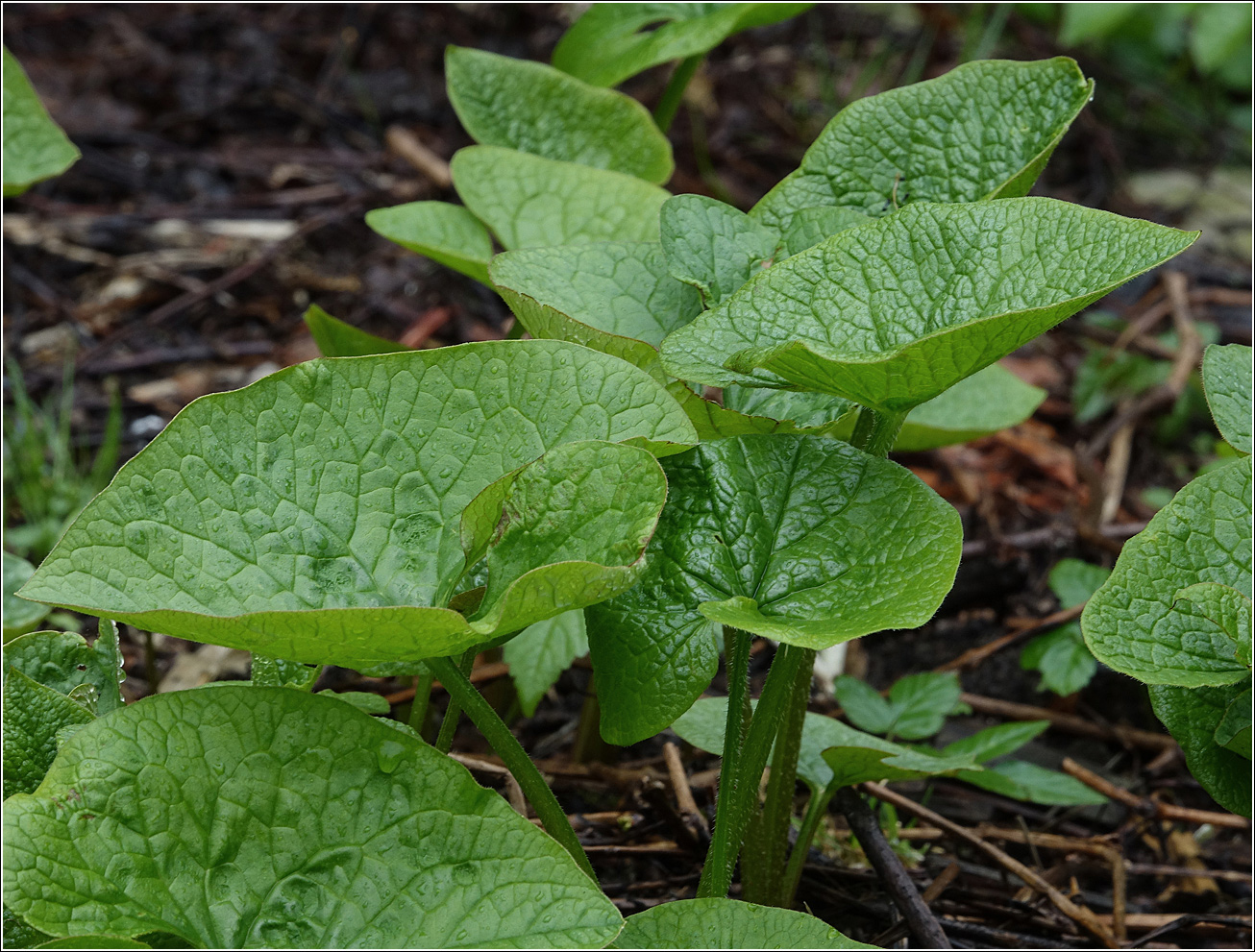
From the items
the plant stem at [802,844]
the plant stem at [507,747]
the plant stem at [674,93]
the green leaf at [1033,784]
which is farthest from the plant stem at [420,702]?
the plant stem at [674,93]

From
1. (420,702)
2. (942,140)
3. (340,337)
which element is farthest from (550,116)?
(420,702)

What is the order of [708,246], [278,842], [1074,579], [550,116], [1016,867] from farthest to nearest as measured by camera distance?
1. [1074,579]
2. [550,116]
3. [1016,867]
4. [708,246]
5. [278,842]

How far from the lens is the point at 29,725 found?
813mm

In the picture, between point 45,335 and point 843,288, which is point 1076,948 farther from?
point 45,335

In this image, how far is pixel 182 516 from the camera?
786mm

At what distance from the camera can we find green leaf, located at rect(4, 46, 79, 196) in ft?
4.45

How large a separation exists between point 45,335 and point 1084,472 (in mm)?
1852

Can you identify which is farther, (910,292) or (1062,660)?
(1062,660)

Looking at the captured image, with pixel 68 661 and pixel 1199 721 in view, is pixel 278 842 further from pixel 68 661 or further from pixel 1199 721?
pixel 1199 721

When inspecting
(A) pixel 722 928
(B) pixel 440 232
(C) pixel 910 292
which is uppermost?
(C) pixel 910 292

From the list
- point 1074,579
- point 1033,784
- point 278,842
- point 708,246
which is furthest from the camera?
point 1074,579

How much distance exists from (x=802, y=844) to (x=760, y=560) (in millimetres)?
342

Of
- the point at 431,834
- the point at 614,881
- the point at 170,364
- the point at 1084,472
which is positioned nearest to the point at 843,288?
the point at 431,834

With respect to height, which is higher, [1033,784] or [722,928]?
[722,928]
